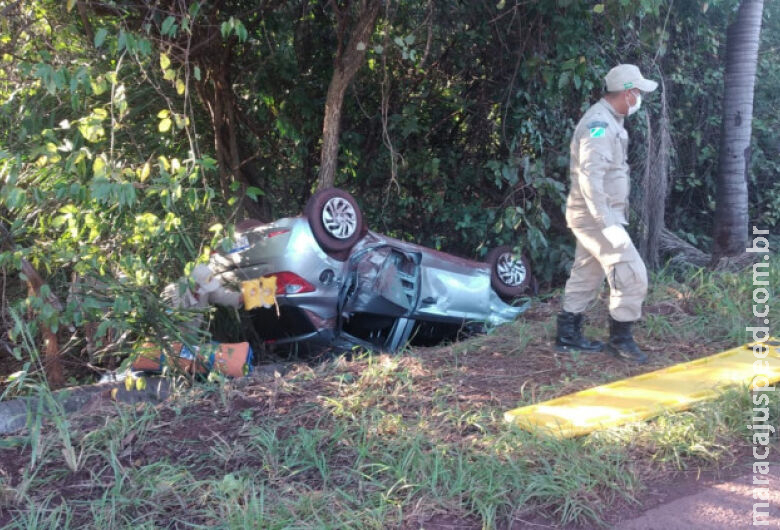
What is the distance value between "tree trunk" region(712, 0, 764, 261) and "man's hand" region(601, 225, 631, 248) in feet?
11.0

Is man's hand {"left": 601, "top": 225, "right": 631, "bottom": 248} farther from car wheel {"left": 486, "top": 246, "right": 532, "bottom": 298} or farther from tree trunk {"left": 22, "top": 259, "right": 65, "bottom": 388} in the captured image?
tree trunk {"left": 22, "top": 259, "right": 65, "bottom": 388}

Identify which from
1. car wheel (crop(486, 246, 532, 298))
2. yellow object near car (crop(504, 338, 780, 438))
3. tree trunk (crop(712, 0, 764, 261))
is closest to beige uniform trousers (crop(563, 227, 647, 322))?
yellow object near car (crop(504, 338, 780, 438))

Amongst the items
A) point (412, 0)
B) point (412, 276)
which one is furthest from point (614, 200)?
point (412, 0)

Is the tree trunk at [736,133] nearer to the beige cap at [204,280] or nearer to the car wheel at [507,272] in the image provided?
the car wheel at [507,272]

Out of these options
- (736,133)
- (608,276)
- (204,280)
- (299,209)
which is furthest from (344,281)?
(736,133)

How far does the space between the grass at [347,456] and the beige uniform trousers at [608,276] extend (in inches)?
25.0

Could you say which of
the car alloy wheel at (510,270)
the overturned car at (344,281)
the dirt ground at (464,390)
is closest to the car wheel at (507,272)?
the car alloy wheel at (510,270)

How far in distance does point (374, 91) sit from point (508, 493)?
570cm

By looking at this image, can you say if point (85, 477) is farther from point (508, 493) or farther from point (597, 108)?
point (597, 108)

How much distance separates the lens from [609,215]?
4.89 meters

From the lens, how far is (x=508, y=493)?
3152 mm

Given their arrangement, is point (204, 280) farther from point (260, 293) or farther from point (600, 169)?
point (600, 169)

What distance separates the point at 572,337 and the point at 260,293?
2.24 m

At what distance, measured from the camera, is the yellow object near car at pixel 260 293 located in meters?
5.12
